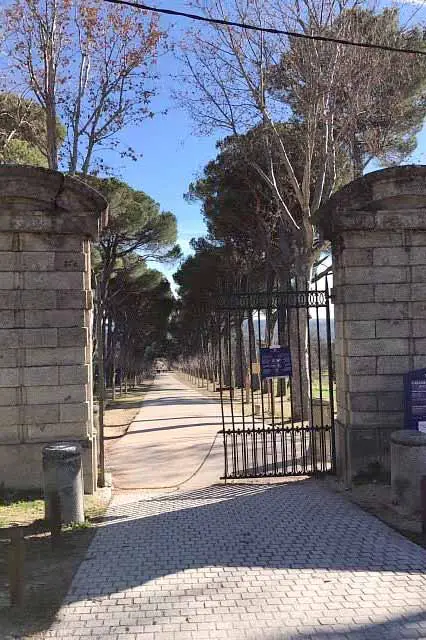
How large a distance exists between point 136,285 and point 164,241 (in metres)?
9.59

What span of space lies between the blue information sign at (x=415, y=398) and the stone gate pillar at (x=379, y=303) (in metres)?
Result: 0.38

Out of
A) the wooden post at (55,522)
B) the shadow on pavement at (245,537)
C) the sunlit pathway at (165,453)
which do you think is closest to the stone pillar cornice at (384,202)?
the shadow on pavement at (245,537)

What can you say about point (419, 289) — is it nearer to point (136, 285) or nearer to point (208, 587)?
point (208, 587)

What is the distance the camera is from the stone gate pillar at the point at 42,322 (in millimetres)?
7137

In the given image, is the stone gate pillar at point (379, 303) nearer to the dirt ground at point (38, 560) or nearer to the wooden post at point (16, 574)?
the dirt ground at point (38, 560)

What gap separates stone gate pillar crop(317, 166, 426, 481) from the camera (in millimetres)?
7328

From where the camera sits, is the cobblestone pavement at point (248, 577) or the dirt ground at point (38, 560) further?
the dirt ground at point (38, 560)

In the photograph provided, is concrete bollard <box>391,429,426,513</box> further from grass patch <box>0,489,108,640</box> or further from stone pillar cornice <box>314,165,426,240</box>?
grass patch <box>0,489,108,640</box>

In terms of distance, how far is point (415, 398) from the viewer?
6.99 m

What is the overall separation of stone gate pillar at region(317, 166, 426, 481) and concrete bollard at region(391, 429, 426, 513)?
1.03 m

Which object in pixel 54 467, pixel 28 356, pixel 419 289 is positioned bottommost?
pixel 54 467

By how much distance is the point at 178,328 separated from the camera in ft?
214

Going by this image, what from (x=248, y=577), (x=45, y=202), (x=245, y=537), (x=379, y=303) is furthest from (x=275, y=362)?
(x=248, y=577)

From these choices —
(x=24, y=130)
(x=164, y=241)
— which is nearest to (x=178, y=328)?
(x=164, y=241)
